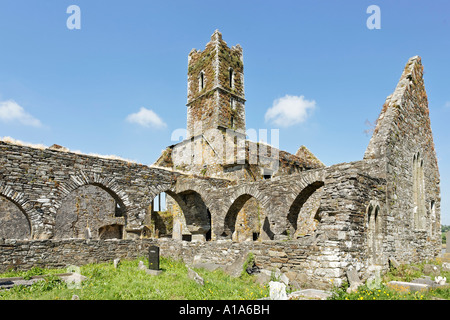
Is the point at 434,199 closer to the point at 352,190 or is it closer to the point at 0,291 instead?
the point at 352,190

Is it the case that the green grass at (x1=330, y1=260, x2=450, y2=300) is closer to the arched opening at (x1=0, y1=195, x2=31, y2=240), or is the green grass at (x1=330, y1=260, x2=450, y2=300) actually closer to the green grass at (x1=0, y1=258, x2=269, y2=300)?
the green grass at (x1=0, y1=258, x2=269, y2=300)

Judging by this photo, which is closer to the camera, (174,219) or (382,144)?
(382,144)

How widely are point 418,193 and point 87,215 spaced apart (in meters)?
19.7

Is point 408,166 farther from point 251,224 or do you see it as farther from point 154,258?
point 154,258

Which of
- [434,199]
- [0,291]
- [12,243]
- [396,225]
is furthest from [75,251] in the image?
[434,199]

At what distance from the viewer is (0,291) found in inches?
311

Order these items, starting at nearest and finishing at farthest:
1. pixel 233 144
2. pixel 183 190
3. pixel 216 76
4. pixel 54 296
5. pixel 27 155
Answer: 1. pixel 54 296
2. pixel 27 155
3. pixel 183 190
4. pixel 233 144
5. pixel 216 76

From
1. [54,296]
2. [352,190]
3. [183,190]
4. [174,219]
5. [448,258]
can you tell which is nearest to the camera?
[54,296]

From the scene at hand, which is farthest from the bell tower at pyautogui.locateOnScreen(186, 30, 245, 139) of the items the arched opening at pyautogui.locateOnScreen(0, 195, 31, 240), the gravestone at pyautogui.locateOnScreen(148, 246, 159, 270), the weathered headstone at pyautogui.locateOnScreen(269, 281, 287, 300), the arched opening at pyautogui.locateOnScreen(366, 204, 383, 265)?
the weathered headstone at pyautogui.locateOnScreen(269, 281, 287, 300)

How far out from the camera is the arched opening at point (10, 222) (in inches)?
795

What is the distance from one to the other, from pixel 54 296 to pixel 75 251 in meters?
5.77

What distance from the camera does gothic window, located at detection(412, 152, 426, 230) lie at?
13227 millimetres

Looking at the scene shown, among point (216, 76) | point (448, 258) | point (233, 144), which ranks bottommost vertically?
point (448, 258)

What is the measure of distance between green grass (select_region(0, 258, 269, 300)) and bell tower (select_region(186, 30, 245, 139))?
14.3 m
